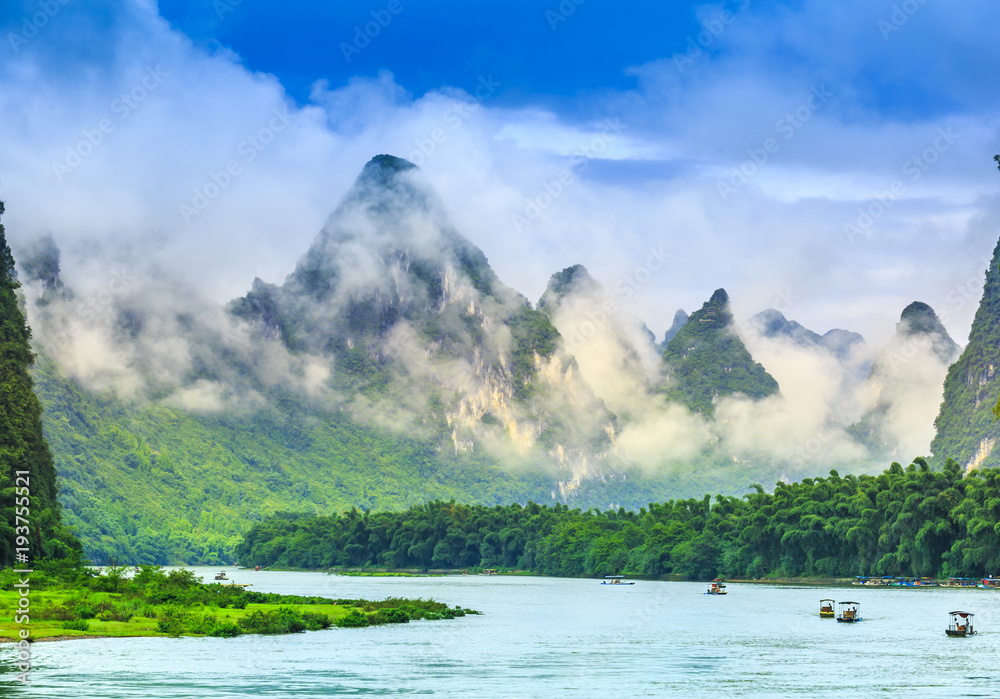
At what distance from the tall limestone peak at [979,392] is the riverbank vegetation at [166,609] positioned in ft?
445

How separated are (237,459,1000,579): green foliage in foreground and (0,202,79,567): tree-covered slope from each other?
6847 centimetres

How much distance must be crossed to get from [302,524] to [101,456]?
45834mm

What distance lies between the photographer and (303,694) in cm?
3641

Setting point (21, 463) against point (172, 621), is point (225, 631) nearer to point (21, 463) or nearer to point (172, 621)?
point (172, 621)

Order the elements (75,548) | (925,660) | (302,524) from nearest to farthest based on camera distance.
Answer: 1. (925,660)
2. (75,548)
3. (302,524)

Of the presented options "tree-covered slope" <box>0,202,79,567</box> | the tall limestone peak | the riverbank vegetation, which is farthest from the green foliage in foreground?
"tree-covered slope" <box>0,202,79,567</box>

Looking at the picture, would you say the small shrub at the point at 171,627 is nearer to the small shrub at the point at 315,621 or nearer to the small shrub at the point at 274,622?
the small shrub at the point at 274,622

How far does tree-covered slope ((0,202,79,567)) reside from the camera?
211ft

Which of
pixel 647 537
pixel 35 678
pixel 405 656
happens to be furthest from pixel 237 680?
pixel 647 537

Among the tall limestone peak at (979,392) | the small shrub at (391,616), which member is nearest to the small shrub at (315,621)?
the small shrub at (391,616)

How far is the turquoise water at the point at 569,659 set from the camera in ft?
127

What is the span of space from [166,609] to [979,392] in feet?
554

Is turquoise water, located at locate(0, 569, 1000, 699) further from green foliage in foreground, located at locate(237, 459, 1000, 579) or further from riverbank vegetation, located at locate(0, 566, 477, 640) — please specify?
green foliage in foreground, located at locate(237, 459, 1000, 579)

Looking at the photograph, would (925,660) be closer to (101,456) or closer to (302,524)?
(302,524)
